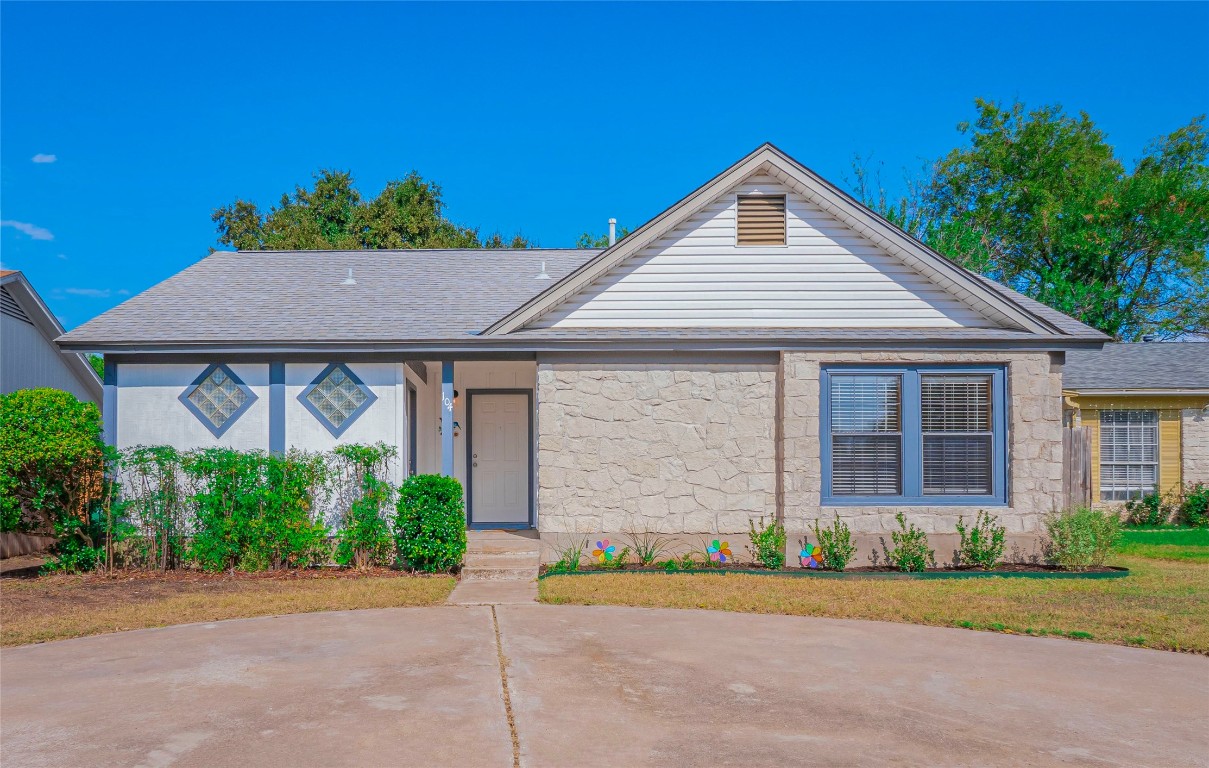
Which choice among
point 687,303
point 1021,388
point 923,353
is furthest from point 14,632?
point 1021,388

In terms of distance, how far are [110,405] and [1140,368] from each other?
18.7m

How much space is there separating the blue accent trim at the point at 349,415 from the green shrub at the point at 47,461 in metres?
2.47

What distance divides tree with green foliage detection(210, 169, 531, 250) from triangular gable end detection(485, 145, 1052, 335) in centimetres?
1963

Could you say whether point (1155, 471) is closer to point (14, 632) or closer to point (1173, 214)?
point (1173, 214)

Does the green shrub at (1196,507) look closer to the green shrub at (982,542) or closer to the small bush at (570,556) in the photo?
the green shrub at (982,542)

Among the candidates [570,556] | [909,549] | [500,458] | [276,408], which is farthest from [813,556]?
[276,408]

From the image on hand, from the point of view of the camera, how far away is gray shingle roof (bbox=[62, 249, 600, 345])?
11.4 meters

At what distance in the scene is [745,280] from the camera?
1123cm

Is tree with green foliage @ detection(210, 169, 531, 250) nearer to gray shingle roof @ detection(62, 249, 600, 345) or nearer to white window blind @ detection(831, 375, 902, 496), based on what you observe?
gray shingle roof @ detection(62, 249, 600, 345)

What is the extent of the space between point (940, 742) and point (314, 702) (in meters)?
3.57

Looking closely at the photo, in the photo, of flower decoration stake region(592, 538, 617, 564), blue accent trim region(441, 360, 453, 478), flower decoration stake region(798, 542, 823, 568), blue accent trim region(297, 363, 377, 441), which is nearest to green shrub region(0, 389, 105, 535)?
blue accent trim region(297, 363, 377, 441)

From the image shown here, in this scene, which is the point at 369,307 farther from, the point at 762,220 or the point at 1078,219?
the point at 1078,219

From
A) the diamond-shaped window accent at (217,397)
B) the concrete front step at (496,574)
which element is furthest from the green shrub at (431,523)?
the diamond-shaped window accent at (217,397)

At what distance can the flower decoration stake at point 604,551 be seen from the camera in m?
10.7
